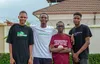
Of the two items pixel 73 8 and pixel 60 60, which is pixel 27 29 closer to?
pixel 60 60

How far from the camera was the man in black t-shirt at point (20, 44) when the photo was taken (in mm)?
6980

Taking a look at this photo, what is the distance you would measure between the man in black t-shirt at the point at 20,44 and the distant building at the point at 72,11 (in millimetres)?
15255

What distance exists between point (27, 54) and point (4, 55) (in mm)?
5903

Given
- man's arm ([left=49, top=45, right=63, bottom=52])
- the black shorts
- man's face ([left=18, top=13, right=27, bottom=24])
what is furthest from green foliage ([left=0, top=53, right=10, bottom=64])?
man's face ([left=18, top=13, right=27, bottom=24])

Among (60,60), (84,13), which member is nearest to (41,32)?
(60,60)

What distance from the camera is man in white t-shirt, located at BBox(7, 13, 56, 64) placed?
23.6 feet

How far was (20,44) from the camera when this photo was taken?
6.97 metres

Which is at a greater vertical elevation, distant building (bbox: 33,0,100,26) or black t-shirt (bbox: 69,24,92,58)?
distant building (bbox: 33,0,100,26)

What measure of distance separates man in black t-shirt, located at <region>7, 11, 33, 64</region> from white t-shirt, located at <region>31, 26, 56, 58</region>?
19 centimetres

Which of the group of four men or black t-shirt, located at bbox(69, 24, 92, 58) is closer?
the group of four men

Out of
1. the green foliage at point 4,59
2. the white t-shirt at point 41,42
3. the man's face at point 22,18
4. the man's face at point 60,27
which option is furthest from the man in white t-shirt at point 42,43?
the green foliage at point 4,59

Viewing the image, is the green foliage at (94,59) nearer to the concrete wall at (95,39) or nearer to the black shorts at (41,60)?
the concrete wall at (95,39)

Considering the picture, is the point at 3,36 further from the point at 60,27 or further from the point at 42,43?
the point at 60,27

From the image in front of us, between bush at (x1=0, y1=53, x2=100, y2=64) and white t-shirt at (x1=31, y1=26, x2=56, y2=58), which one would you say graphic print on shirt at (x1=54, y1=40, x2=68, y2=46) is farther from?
bush at (x1=0, y1=53, x2=100, y2=64)
